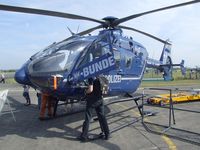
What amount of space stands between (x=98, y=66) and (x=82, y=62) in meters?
0.70

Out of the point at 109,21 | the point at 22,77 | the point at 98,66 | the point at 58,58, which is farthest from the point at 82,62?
the point at 109,21

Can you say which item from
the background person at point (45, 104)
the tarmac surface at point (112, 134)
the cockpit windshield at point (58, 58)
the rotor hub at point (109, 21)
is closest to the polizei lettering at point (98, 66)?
the cockpit windshield at point (58, 58)

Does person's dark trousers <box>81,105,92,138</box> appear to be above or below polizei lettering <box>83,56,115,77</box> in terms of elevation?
below

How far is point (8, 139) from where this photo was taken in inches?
331

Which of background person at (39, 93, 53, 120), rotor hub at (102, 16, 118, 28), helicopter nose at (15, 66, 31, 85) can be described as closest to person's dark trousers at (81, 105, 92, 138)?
helicopter nose at (15, 66, 31, 85)

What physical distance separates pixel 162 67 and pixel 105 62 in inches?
310

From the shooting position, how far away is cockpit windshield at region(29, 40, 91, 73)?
8.92 meters

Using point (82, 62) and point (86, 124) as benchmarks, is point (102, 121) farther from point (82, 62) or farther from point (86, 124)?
point (82, 62)

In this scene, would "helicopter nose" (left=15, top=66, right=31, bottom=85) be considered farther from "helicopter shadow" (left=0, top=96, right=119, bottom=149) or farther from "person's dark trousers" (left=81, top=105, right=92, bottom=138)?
"person's dark trousers" (left=81, top=105, right=92, bottom=138)

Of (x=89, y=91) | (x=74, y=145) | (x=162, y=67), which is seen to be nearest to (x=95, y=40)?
(x=89, y=91)

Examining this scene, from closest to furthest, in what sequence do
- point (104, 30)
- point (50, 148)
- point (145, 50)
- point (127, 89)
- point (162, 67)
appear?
1. point (50, 148)
2. point (104, 30)
3. point (127, 89)
4. point (145, 50)
5. point (162, 67)

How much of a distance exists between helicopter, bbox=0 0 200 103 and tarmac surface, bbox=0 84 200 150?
1.14m

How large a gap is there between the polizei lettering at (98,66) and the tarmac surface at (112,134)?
1.81m

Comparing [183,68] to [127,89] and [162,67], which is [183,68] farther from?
[127,89]
